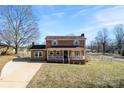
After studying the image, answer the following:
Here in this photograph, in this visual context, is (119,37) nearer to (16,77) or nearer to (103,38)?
(103,38)

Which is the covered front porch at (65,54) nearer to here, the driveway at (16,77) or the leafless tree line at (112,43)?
the driveway at (16,77)

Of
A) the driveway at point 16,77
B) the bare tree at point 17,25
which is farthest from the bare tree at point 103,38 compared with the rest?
the driveway at point 16,77

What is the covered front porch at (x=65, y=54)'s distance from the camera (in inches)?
786

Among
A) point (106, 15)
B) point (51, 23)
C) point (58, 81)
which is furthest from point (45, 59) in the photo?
point (58, 81)

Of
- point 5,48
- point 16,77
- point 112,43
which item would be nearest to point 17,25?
point 5,48

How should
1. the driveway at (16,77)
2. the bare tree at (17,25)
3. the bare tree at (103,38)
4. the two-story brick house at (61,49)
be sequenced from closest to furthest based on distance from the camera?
the driveway at (16,77) → the two-story brick house at (61,49) → the bare tree at (17,25) → the bare tree at (103,38)

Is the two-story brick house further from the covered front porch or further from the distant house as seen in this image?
the distant house

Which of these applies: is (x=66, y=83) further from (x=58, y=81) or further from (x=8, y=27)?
(x=8, y=27)

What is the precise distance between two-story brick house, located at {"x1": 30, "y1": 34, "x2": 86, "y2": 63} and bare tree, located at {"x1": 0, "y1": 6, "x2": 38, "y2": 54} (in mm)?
4484

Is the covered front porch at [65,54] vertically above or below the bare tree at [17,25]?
below

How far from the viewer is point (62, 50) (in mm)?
20531

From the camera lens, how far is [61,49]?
2036cm

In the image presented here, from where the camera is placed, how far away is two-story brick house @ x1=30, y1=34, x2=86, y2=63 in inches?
801
